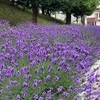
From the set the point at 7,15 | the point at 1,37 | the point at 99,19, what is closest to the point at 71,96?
the point at 1,37

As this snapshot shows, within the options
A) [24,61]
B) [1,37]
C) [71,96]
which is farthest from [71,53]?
[1,37]

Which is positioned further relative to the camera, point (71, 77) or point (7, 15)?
point (7, 15)

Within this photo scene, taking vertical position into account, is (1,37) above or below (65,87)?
above

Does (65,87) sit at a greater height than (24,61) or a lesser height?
lesser

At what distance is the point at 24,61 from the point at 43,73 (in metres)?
0.53

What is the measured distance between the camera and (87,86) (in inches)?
143

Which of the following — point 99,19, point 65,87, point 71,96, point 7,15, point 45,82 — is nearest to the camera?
point 71,96

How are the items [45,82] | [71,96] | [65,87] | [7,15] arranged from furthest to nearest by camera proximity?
[7,15] < [65,87] < [45,82] < [71,96]

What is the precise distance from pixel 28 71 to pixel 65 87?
739 mm

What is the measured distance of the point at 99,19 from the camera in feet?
270

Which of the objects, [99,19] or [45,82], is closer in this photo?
[45,82]

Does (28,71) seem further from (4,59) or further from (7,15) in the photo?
(7,15)

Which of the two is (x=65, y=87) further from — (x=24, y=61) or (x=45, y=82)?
(x=24, y=61)

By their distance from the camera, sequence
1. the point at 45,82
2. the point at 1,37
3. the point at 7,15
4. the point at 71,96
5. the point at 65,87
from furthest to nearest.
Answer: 1. the point at 7,15
2. the point at 1,37
3. the point at 65,87
4. the point at 45,82
5. the point at 71,96
